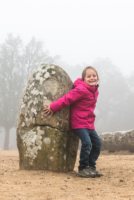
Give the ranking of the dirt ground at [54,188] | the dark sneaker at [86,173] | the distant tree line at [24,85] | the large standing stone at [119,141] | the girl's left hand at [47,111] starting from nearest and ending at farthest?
the dirt ground at [54,188]
the dark sneaker at [86,173]
the girl's left hand at [47,111]
the large standing stone at [119,141]
the distant tree line at [24,85]

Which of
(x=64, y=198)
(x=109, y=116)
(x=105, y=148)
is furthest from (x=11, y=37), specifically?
(x=64, y=198)

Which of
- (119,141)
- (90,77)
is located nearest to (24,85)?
(119,141)

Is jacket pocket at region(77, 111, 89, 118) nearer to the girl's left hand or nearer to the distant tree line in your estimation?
the girl's left hand

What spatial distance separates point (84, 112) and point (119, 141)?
6951 millimetres

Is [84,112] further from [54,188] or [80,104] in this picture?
[54,188]

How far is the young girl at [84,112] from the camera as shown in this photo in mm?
4109

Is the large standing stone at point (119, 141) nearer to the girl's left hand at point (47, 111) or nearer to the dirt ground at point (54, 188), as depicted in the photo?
the dirt ground at point (54, 188)

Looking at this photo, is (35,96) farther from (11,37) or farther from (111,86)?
(111,86)

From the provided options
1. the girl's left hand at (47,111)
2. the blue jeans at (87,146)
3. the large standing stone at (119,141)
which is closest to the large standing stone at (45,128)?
the girl's left hand at (47,111)

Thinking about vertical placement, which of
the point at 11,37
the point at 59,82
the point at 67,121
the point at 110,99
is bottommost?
the point at 67,121

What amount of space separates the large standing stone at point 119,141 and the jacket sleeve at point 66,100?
6.98 meters

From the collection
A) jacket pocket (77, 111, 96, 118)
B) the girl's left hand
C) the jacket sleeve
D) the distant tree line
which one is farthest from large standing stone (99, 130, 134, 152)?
the distant tree line

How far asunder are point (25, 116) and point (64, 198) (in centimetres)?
208

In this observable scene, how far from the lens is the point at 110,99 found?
134ft
